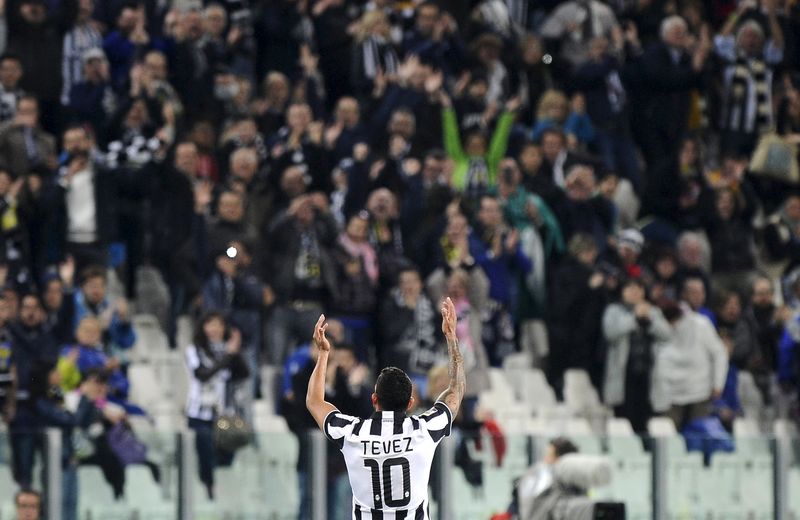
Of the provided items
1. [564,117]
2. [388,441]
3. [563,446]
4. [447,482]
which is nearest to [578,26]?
[564,117]

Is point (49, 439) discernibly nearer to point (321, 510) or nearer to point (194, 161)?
point (321, 510)

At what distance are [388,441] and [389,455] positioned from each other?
0.07 metres

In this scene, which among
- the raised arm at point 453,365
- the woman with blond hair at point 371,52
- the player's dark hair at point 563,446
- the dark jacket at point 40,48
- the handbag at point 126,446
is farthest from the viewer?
the woman with blond hair at point 371,52

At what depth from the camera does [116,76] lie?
18.2 metres

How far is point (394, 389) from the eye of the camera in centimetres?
1031

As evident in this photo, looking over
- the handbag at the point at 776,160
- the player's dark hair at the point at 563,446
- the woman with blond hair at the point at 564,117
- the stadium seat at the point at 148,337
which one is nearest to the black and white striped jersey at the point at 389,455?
the player's dark hair at the point at 563,446

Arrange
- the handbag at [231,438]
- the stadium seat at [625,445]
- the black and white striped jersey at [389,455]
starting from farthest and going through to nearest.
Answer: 1. the stadium seat at [625,445]
2. the handbag at [231,438]
3. the black and white striped jersey at [389,455]

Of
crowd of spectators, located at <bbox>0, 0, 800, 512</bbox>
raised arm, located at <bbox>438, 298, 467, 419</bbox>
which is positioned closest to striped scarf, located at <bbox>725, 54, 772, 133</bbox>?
crowd of spectators, located at <bbox>0, 0, 800, 512</bbox>

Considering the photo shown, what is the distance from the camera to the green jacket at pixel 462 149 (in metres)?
19.0

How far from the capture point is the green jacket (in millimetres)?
19016

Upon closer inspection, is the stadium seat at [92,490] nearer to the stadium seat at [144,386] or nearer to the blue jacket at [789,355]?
the stadium seat at [144,386]

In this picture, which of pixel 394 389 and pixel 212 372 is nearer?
pixel 394 389

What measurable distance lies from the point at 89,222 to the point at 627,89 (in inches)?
244

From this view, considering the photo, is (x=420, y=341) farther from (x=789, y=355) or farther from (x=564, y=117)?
(x=564, y=117)
